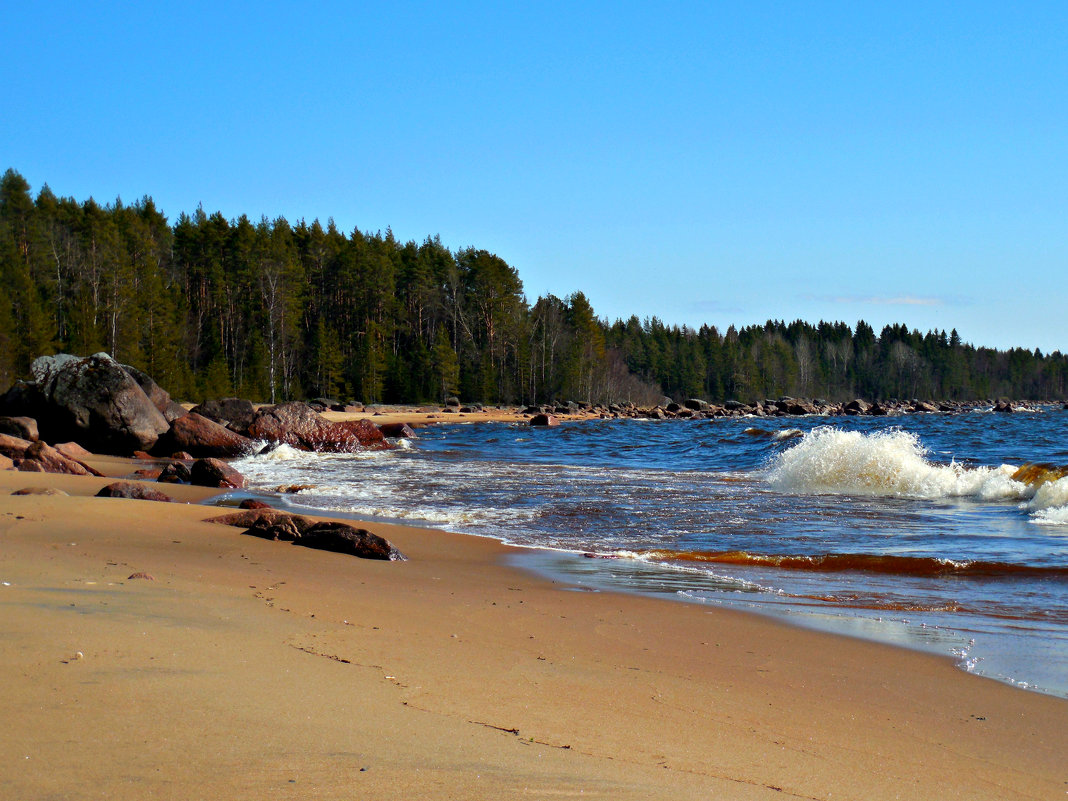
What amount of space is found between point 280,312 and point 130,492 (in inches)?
1776

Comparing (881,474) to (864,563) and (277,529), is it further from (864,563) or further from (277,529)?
(277,529)

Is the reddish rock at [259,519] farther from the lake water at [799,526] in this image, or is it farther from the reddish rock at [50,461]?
the reddish rock at [50,461]

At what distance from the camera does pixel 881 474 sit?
14656 millimetres

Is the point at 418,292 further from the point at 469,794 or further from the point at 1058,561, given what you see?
the point at 469,794

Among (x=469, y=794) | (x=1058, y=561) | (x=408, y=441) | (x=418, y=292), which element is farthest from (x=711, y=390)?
(x=469, y=794)

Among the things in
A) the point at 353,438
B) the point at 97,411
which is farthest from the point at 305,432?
the point at 97,411

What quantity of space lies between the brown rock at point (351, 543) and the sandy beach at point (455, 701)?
143cm

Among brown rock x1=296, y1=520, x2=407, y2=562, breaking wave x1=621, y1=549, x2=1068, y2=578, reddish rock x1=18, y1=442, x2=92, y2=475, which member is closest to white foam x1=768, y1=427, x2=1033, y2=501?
breaking wave x1=621, y1=549, x2=1068, y2=578

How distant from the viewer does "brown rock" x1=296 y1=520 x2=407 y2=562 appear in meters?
7.10

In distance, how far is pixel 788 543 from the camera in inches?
345

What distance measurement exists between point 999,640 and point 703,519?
18.4ft

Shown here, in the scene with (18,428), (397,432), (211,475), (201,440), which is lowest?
(211,475)

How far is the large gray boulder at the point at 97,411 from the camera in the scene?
18719 millimetres

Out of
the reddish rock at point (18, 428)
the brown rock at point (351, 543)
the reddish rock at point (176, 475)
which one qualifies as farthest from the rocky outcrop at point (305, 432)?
the brown rock at point (351, 543)
